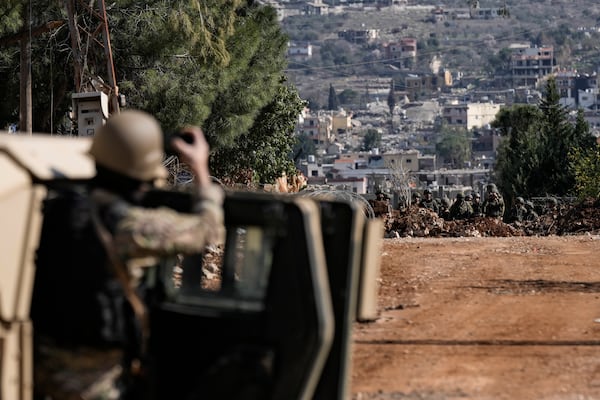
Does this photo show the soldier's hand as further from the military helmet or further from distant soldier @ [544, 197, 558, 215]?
distant soldier @ [544, 197, 558, 215]

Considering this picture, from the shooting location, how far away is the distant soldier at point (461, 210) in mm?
30672

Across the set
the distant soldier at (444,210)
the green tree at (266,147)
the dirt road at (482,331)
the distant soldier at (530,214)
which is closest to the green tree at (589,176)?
the distant soldier at (444,210)

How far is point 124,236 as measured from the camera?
527cm

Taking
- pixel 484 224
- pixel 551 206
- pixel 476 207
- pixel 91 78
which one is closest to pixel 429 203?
pixel 476 207

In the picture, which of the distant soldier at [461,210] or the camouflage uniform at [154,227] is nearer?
the camouflage uniform at [154,227]

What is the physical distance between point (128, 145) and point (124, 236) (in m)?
0.33

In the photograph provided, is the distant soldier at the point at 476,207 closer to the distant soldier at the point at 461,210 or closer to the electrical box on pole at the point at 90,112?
the distant soldier at the point at 461,210

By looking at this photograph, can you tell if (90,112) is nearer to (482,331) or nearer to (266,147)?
(482,331)

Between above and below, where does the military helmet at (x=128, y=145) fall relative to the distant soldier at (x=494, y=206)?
above

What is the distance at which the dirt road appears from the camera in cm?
984

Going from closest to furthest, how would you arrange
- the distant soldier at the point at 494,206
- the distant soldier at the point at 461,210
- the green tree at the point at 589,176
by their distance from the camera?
the distant soldier at the point at 494,206, the distant soldier at the point at 461,210, the green tree at the point at 589,176

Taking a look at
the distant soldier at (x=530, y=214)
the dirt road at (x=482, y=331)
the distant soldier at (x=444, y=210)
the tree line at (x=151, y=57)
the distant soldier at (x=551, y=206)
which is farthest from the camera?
the distant soldier at (x=444, y=210)

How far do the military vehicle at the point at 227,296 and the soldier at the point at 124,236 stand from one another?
0.05 meters

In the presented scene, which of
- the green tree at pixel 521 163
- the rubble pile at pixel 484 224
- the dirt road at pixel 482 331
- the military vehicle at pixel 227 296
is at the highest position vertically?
the military vehicle at pixel 227 296
